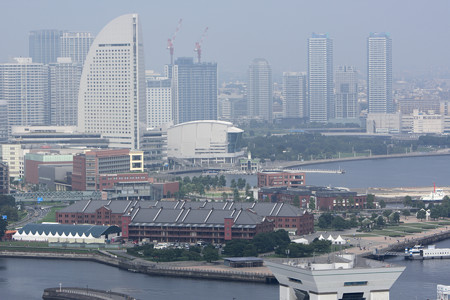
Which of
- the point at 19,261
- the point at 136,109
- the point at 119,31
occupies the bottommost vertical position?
the point at 19,261

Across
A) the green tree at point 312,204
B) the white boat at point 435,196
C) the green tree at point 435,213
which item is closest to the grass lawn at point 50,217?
the green tree at point 312,204

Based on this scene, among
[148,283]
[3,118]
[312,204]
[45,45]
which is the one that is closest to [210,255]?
[148,283]

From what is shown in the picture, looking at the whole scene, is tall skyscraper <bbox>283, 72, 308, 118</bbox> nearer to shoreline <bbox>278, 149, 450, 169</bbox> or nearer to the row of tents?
shoreline <bbox>278, 149, 450, 169</bbox>

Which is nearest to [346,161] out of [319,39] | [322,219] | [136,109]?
[136,109]

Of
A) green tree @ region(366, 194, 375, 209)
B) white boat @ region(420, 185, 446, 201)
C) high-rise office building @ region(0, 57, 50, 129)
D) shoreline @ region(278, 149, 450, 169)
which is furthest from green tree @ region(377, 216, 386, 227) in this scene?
high-rise office building @ region(0, 57, 50, 129)

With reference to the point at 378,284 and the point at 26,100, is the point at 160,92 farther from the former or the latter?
the point at 378,284

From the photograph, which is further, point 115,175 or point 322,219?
point 115,175

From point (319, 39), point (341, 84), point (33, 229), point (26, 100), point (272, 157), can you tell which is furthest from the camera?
point (319, 39)
